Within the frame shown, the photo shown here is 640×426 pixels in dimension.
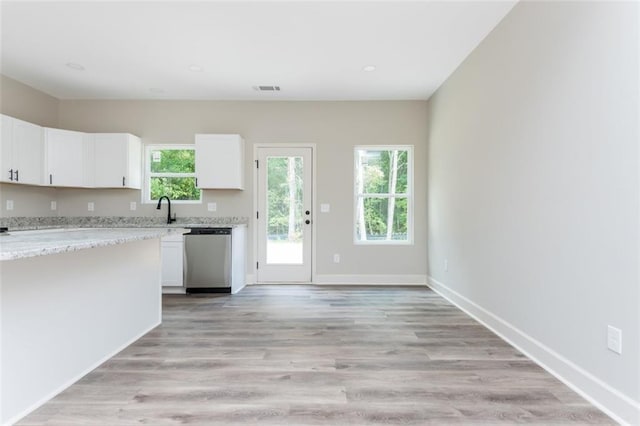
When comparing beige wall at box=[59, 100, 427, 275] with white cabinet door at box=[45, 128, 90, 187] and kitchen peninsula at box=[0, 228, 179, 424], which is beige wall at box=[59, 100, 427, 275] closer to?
white cabinet door at box=[45, 128, 90, 187]

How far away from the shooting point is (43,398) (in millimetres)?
1773

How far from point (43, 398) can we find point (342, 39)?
3.38 meters


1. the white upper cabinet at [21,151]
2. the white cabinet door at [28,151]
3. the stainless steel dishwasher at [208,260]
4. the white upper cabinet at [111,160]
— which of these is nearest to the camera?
the white upper cabinet at [21,151]

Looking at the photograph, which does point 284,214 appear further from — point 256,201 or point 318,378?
point 318,378

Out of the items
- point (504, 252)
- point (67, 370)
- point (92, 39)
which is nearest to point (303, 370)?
point (67, 370)

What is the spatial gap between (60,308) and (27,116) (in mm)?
3663

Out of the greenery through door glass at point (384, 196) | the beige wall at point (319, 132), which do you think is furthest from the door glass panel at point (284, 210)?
the greenery through door glass at point (384, 196)

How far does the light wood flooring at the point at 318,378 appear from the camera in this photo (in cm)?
167

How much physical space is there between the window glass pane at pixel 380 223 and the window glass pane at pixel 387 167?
0.69 feet

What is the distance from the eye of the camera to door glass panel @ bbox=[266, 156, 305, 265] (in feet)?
15.7

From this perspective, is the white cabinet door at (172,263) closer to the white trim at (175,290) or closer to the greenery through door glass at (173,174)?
the white trim at (175,290)

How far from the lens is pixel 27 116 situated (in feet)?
13.8

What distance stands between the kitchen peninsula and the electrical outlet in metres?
2.71

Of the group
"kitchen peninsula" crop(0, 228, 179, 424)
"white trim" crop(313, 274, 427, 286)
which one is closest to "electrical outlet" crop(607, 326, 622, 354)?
"kitchen peninsula" crop(0, 228, 179, 424)
